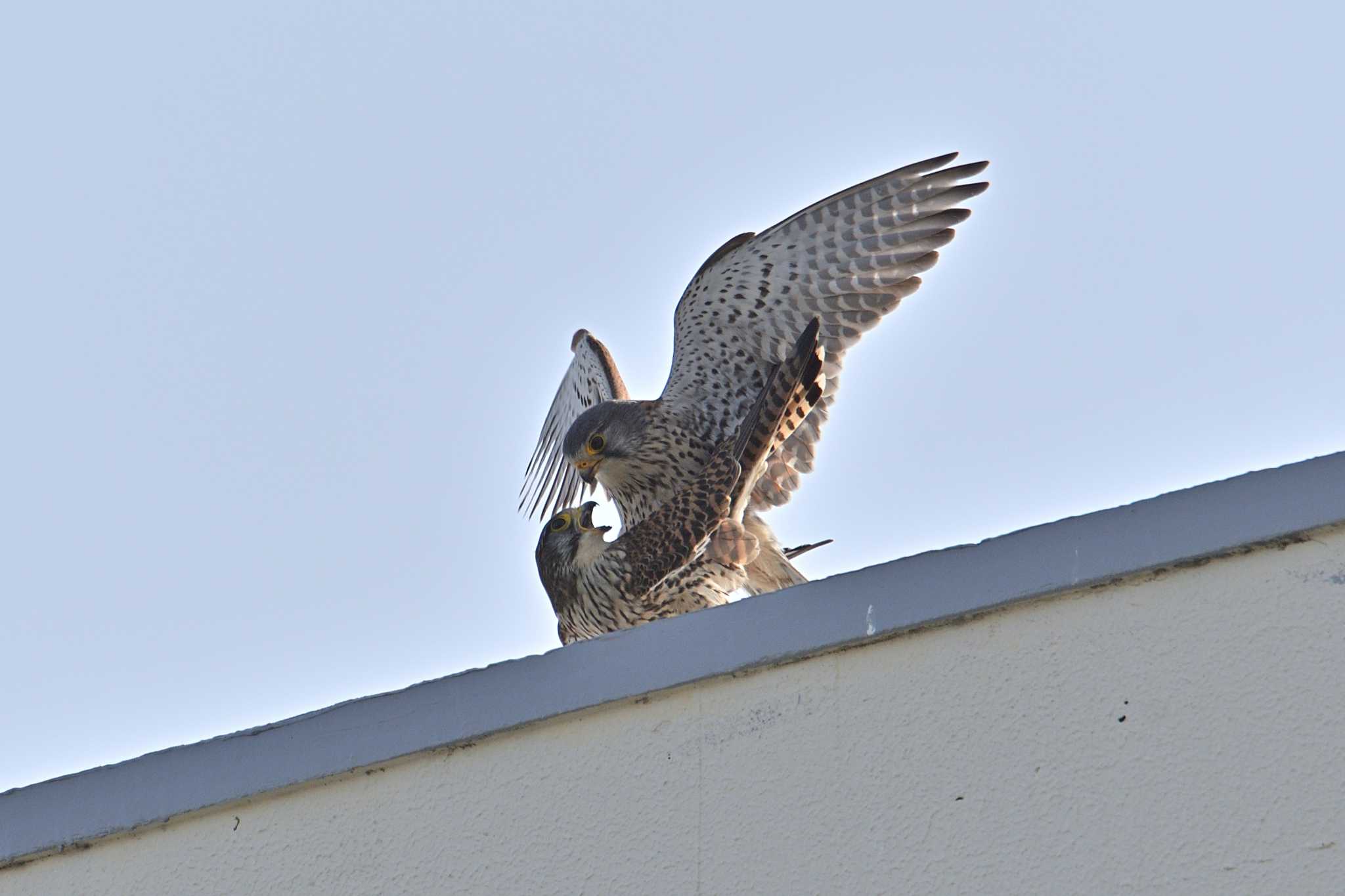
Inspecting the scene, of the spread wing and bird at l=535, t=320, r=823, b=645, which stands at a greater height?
the spread wing

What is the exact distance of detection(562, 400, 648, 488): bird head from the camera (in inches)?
255

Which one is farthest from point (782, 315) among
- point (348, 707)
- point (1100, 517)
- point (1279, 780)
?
point (1279, 780)

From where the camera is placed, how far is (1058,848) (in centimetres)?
290

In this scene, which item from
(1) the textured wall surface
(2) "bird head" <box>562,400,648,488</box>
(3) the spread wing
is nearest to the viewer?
(1) the textured wall surface

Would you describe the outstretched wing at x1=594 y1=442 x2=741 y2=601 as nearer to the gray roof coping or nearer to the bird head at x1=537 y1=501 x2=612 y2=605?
the bird head at x1=537 y1=501 x2=612 y2=605

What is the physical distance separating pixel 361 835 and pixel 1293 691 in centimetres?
170

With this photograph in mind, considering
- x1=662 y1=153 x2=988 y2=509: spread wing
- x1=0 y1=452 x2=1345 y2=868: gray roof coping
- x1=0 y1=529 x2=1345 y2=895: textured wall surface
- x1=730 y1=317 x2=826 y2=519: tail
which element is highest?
x1=662 y1=153 x2=988 y2=509: spread wing

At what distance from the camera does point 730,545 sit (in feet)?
19.6

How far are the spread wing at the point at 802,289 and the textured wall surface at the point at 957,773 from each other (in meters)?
3.15

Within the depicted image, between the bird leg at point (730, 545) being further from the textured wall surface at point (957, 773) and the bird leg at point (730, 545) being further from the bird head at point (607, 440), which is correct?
the textured wall surface at point (957, 773)

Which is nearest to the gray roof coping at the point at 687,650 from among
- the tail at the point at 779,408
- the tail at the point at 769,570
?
the tail at the point at 779,408

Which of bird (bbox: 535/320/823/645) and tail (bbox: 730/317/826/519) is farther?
tail (bbox: 730/317/826/519)

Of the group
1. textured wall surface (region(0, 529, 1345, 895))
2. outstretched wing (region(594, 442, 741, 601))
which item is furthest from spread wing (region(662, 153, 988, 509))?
textured wall surface (region(0, 529, 1345, 895))

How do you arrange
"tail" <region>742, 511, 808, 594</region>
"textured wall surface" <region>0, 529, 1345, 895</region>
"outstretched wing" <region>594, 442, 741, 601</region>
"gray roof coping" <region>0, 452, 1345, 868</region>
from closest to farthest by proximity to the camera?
"textured wall surface" <region>0, 529, 1345, 895</region>
"gray roof coping" <region>0, 452, 1345, 868</region>
"outstretched wing" <region>594, 442, 741, 601</region>
"tail" <region>742, 511, 808, 594</region>
